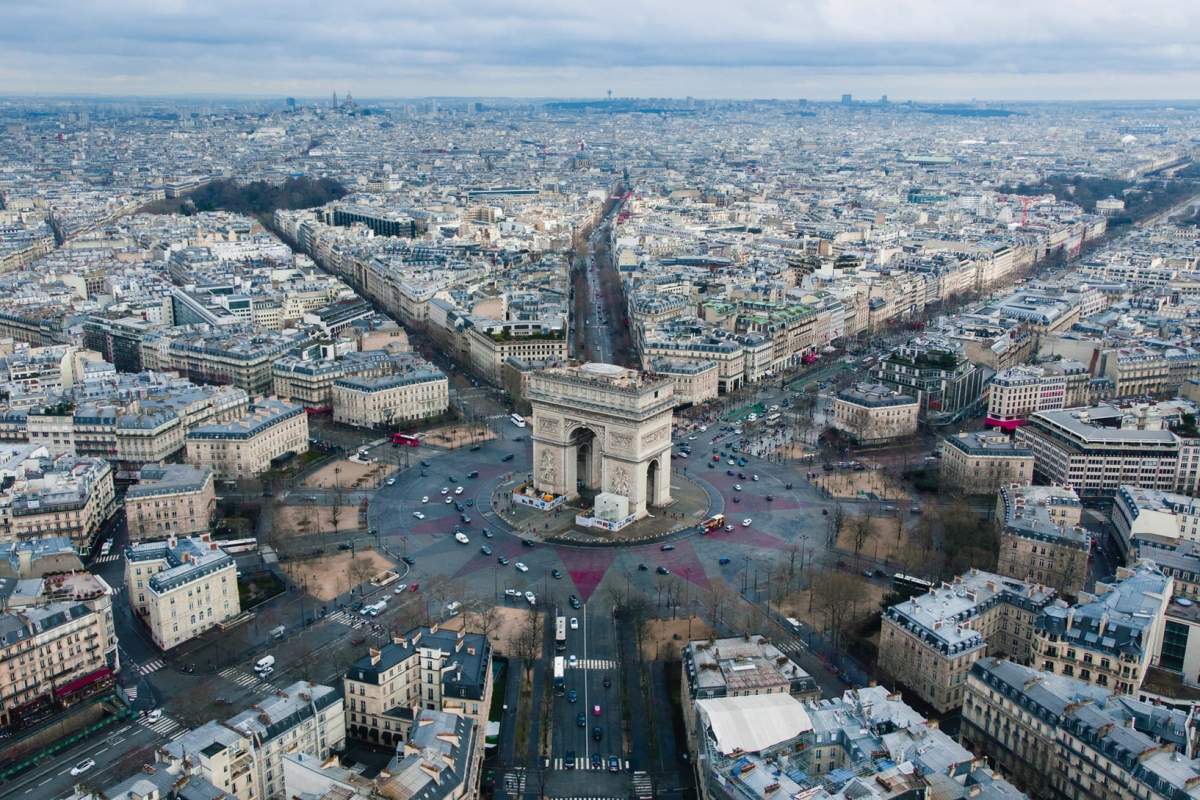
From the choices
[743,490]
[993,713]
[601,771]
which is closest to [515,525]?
[743,490]

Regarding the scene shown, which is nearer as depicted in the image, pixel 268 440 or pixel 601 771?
pixel 601 771

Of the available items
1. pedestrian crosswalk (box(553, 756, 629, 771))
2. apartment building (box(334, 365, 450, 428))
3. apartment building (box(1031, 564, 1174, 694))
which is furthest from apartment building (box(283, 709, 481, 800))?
apartment building (box(334, 365, 450, 428))

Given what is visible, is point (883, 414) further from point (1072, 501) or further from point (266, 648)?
point (266, 648)

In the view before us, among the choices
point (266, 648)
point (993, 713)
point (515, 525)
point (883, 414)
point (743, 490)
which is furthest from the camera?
point (883, 414)

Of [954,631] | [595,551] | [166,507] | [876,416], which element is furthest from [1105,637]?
[166,507]

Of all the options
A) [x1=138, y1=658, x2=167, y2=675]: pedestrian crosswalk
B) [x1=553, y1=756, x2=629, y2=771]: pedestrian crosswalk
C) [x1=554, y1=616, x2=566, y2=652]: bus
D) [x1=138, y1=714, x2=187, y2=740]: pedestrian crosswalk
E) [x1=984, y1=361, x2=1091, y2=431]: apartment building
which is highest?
[x1=984, y1=361, x2=1091, y2=431]: apartment building

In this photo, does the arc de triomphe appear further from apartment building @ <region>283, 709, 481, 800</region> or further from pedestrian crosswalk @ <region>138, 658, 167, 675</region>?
apartment building @ <region>283, 709, 481, 800</region>
